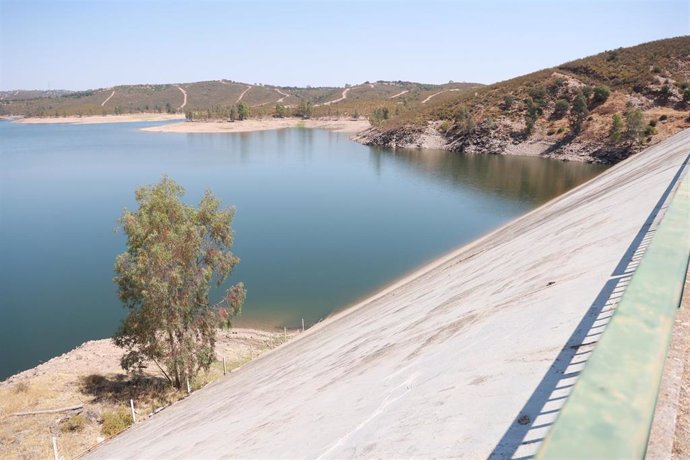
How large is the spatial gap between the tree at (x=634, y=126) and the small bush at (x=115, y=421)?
6465cm

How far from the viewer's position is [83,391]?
16.1m

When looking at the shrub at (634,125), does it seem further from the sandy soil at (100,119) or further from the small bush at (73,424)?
the sandy soil at (100,119)

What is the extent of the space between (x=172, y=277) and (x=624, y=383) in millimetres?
14859

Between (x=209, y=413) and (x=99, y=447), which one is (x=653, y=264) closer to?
(x=209, y=413)

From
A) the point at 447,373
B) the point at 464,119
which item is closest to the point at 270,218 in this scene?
the point at 447,373

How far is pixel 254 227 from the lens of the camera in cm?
3716

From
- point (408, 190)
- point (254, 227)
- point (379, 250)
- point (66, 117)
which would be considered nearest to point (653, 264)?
point (379, 250)

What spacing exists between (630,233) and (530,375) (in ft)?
22.7

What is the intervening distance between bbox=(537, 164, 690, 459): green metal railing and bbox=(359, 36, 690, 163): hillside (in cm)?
6624

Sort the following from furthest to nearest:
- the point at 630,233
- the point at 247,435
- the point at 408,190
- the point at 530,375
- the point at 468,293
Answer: the point at 408,190, the point at 468,293, the point at 630,233, the point at 247,435, the point at 530,375

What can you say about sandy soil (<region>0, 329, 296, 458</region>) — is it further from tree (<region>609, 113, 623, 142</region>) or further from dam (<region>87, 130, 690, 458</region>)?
tree (<region>609, 113, 623, 142</region>)

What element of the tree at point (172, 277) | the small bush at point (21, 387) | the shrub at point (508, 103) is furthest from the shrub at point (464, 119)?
the small bush at point (21, 387)

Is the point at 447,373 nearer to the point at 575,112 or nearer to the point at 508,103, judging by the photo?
the point at 575,112

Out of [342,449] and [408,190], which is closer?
[342,449]
